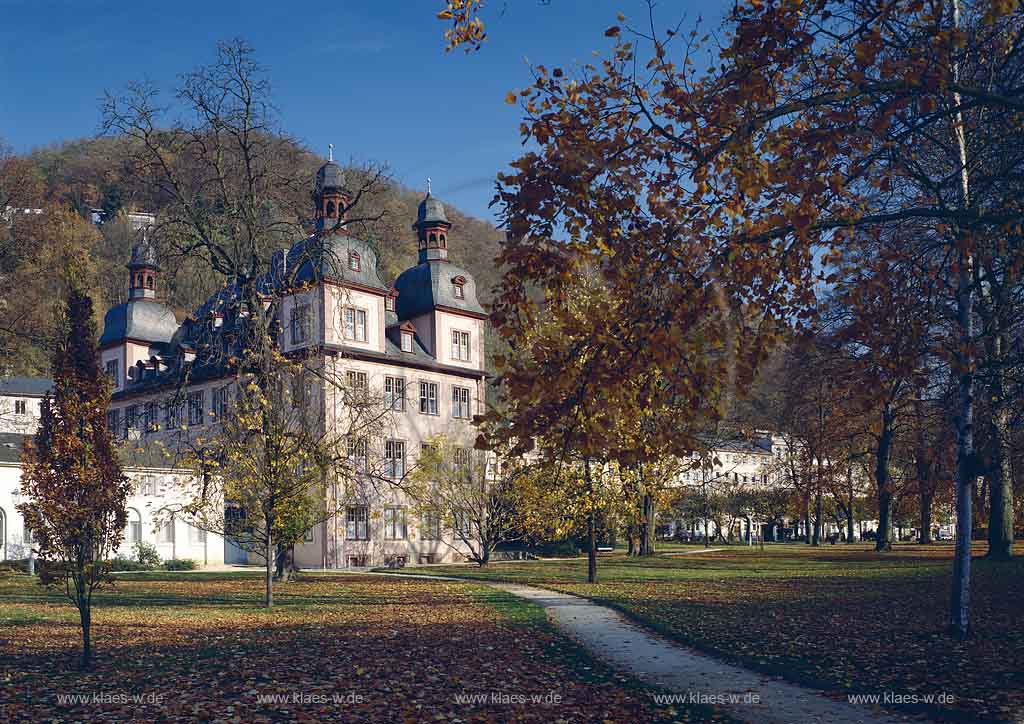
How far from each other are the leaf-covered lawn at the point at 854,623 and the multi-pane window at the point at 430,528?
1265 centimetres

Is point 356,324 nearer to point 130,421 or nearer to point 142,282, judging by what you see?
point 130,421

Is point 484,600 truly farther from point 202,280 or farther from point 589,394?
point 589,394

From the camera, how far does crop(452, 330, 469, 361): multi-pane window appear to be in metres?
48.3

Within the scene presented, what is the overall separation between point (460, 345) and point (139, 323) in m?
18.7

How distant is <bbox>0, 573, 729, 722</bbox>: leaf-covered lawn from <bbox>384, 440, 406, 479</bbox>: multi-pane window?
23667mm

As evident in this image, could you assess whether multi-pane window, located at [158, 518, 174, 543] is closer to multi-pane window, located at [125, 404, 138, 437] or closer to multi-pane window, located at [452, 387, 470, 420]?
multi-pane window, located at [125, 404, 138, 437]

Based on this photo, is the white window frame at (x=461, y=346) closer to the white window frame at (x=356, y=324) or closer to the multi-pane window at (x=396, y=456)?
the multi-pane window at (x=396, y=456)

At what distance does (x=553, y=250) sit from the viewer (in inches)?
324

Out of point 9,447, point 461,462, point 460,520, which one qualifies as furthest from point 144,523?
point 461,462

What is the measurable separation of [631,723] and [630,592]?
47.5 feet

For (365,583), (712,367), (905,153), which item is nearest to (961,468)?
(905,153)

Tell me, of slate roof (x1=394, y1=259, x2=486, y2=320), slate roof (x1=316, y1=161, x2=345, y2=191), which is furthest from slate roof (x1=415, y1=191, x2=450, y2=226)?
slate roof (x1=316, y1=161, x2=345, y2=191)

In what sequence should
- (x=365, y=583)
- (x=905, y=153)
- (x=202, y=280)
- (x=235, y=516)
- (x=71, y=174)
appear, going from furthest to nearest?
1. (x=71, y=174)
2. (x=365, y=583)
3. (x=202, y=280)
4. (x=235, y=516)
5. (x=905, y=153)

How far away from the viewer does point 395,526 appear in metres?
44.8
